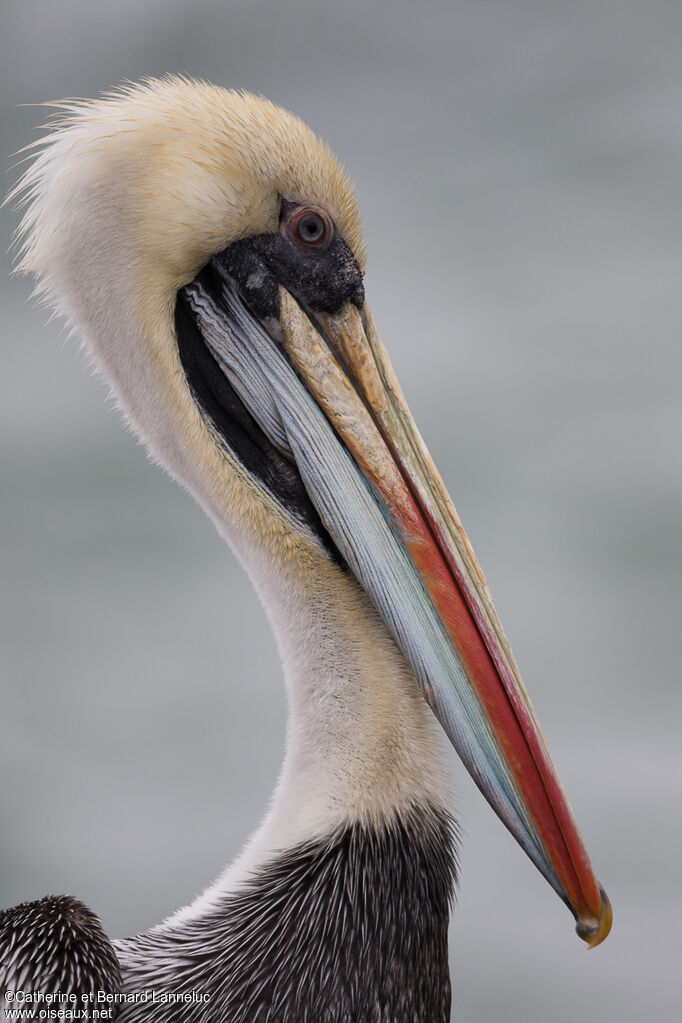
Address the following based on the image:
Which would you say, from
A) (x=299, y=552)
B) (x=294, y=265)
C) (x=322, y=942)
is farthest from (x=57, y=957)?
(x=294, y=265)

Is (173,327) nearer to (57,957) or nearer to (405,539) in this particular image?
(405,539)

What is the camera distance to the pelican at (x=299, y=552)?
2.20 metres

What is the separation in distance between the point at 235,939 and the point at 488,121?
5360 mm

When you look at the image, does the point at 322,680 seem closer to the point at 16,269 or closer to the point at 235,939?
the point at 235,939

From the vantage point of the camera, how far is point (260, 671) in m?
5.51

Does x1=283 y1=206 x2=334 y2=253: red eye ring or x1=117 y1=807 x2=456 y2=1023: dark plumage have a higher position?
x1=283 y1=206 x2=334 y2=253: red eye ring

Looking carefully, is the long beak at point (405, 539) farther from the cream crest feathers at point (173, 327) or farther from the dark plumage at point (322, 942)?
the dark plumage at point (322, 942)

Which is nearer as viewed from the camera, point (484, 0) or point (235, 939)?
point (235, 939)

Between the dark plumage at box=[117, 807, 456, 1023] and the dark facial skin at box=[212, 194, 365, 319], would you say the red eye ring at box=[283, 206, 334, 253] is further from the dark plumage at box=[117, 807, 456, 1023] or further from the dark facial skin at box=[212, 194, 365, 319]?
the dark plumage at box=[117, 807, 456, 1023]

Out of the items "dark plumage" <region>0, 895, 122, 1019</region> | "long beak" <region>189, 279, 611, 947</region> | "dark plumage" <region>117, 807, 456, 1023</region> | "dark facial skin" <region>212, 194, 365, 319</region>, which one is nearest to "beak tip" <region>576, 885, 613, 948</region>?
"long beak" <region>189, 279, 611, 947</region>

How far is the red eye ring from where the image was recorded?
224 centimetres

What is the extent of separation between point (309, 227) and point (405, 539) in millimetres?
581

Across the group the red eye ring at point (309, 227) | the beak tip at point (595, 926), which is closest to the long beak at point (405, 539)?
the beak tip at point (595, 926)

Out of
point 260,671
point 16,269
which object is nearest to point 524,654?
point 260,671
